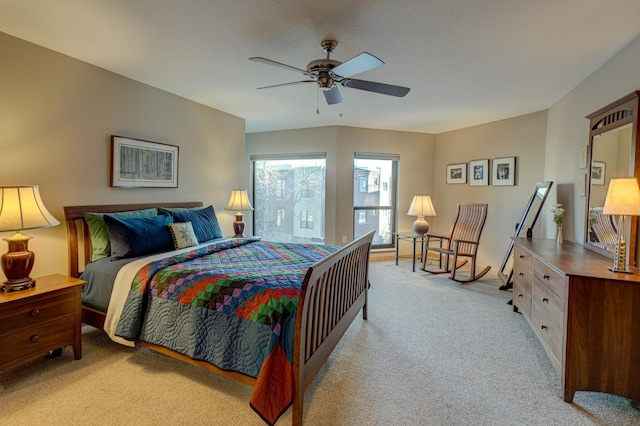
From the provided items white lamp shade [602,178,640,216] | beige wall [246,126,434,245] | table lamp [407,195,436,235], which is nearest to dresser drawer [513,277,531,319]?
white lamp shade [602,178,640,216]

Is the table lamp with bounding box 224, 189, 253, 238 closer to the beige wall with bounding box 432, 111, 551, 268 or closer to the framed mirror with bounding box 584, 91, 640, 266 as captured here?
the beige wall with bounding box 432, 111, 551, 268

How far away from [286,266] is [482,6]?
2194 mm

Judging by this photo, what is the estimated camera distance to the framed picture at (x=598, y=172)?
8.55 ft

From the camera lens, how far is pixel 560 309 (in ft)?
6.67

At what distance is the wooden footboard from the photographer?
1.64m

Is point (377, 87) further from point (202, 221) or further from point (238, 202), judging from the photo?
point (238, 202)

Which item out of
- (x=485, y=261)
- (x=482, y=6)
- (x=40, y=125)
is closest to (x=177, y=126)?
(x=40, y=125)

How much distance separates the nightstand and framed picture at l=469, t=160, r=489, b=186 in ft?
17.8

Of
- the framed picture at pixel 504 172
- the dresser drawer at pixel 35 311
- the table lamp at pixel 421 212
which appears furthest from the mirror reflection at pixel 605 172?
the dresser drawer at pixel 35 311

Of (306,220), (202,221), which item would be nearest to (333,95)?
(202,221)

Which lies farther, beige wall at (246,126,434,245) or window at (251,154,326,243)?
window at (251,154,326,243)

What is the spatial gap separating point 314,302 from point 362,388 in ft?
2.44

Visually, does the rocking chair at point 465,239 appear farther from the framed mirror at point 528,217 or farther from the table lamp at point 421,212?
the framed mirror at point 528,217

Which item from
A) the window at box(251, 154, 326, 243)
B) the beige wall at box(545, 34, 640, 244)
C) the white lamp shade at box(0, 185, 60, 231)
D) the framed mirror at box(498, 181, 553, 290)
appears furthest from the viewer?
the window at box(251, 154, 326, 243)
